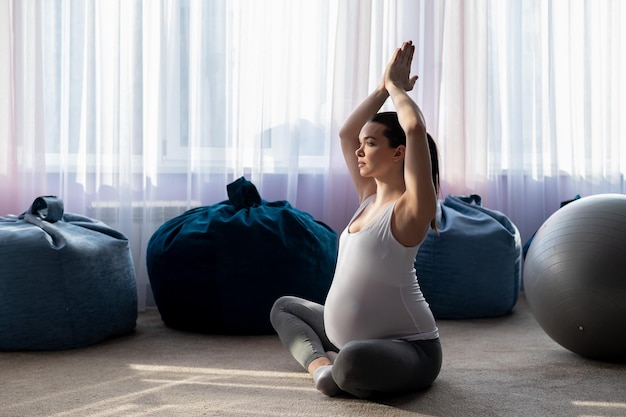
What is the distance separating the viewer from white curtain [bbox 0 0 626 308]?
138 inches

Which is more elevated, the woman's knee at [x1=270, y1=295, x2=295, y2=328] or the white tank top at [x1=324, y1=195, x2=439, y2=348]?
the white tank top at [x1=324, y1=195, x2=439, y2=348]

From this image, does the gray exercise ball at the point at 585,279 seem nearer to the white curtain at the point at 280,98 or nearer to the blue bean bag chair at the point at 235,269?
the blue bean bag chair at the point at 235,269

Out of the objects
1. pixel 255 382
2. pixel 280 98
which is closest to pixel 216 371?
pixel 255 382

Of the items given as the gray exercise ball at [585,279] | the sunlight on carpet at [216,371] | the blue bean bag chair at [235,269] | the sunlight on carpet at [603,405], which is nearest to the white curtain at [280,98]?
the blue bean bag chair at [235,269]

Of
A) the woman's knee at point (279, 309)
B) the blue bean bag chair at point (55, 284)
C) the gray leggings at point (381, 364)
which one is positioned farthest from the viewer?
the blue bean bag chair at point (55, 284)

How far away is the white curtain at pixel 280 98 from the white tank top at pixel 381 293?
1594mm

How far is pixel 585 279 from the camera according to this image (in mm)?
2379

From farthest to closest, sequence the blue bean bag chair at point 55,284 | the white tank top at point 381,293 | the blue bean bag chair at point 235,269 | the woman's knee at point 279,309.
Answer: the blue bean bag chair at point 235,269 → the blue bean bag chair at point 55,284 → the woman's knee at point 279,309 → the white tank top at point 381,293

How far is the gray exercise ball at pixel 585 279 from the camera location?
2.35 m

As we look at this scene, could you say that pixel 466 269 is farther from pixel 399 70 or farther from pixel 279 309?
pixel 399 70

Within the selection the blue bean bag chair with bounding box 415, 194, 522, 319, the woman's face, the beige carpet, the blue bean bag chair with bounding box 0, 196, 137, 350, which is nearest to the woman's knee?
the beige carpet

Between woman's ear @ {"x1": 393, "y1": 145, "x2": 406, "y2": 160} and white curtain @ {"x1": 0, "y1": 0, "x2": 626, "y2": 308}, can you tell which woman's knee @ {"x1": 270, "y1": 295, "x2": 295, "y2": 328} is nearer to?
woman's ear @ {"x1": 393, "y1": 145, "x2": 406, "y2": 160}

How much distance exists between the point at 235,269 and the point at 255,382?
740 millimetres

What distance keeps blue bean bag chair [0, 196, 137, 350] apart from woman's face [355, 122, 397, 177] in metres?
1.13
